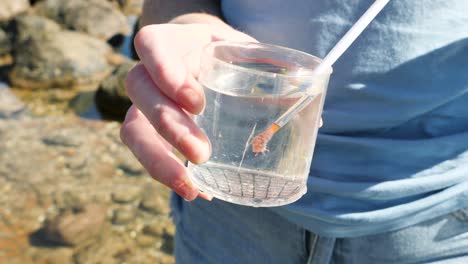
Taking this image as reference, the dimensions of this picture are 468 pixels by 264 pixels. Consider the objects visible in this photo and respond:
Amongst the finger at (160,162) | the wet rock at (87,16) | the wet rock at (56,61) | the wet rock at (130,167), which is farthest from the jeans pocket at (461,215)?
the wet rock at (87,16)

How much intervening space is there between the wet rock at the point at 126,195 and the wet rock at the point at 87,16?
3.48m

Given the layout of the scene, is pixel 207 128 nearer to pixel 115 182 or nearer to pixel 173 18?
pixel 173 18

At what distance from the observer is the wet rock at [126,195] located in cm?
452

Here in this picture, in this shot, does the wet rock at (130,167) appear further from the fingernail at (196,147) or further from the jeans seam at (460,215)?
the fingernail at (196,147)

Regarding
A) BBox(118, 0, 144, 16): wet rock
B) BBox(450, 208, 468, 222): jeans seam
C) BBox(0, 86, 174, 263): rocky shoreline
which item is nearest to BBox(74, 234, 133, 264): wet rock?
BBox(0, 86, 174, 263): rocky shoreline

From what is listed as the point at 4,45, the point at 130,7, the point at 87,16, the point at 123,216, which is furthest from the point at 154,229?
the point at 130,7

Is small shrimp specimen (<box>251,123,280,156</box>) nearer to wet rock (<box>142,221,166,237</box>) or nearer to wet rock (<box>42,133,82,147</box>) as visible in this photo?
wet rock (<box>142,221,166,237</box>)

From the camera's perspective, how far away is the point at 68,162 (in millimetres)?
4848

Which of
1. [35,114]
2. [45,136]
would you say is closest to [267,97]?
[45,136]

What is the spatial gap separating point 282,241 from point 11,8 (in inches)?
296

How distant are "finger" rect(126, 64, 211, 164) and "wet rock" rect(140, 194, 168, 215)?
3604 millimetres

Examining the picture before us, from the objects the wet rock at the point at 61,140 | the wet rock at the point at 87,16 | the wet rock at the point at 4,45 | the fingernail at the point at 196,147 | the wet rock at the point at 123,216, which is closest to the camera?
the fingernail at the point at 196,147

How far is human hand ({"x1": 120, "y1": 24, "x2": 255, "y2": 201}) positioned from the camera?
2.83 feet

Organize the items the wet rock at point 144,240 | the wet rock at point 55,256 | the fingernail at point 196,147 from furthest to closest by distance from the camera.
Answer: the wet rock at point 144,240, the wet rock at point 55,256, the fingernail at point 196,147
